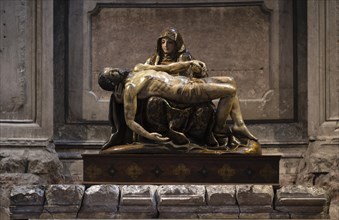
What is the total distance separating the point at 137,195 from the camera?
632 centimetres

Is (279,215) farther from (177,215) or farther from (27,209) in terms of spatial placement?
(27,209)

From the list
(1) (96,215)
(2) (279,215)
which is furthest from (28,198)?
(2) (279,215)

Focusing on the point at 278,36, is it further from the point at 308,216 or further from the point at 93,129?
the point at 308,216

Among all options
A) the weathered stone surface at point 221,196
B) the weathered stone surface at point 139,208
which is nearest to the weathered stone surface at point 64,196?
the weathered stone surface at point 139,208

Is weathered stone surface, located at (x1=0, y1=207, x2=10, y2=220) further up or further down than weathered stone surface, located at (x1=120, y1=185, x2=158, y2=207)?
further down

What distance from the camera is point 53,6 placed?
802 cm

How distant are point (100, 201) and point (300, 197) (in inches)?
52.3

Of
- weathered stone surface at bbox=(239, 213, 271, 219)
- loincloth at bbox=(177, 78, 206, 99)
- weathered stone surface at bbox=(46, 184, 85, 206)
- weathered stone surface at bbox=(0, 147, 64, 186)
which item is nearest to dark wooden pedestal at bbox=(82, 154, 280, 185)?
weathered stone surface at bbox=(46, 184, 85, 206)

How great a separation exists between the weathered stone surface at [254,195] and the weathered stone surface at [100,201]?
82cm

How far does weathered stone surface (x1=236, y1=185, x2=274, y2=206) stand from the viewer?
6.25 m

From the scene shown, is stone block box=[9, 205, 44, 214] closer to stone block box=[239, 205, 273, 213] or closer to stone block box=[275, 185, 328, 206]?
stone block box=[239, 205, 273, 213]

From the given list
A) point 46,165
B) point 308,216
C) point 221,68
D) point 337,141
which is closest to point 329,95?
point 337,141

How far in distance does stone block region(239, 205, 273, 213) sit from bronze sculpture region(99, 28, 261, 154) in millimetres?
475

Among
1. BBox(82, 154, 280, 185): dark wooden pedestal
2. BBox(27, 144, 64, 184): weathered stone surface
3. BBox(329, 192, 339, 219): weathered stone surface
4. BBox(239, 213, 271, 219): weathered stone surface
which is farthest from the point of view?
BBox(27, 144, 64, 184): weathered stone surface
